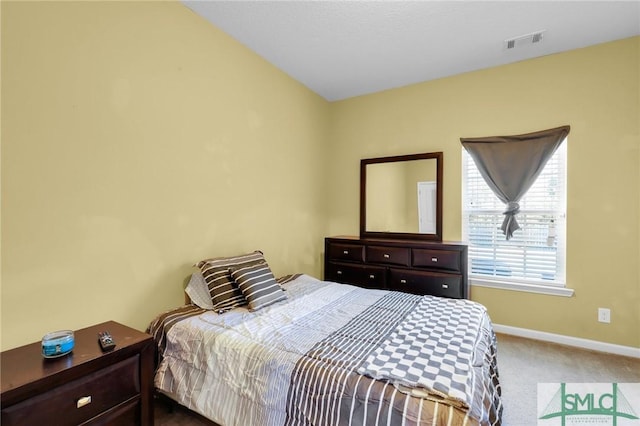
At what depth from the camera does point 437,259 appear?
296 cm

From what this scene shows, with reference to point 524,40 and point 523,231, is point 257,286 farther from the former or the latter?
point 524,40

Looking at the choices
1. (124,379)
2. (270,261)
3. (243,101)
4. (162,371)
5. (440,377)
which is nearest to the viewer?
(440,377)

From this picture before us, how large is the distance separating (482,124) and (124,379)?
11.9 feet

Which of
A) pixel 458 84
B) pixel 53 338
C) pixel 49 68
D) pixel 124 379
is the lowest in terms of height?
pixel 124 379

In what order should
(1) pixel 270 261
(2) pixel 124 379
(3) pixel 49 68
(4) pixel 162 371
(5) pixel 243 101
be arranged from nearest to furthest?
→ (2) pixel 124 379 < (3) pixel 49 68 < (4) pixel 162 371 < (5) pixel 243 101 < (1) pixel 270 261

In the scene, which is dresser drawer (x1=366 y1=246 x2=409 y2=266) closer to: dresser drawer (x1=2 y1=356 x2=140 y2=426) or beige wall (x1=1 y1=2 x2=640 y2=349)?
beige wall (x1=1 y1=2 x2=640 y2=349)

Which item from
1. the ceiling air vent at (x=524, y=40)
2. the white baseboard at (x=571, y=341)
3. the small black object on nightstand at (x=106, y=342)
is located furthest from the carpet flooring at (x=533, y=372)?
the ceiling air vent at (x=524, y=40)

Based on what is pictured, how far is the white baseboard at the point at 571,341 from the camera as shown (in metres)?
2.55

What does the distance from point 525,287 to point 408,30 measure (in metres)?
2.69

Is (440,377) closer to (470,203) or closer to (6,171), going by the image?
(6,171)

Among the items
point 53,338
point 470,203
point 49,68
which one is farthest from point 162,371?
point 470,203

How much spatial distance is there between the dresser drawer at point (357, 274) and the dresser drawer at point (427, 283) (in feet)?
0.40

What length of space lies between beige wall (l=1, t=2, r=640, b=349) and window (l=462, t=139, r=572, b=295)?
0.10 m

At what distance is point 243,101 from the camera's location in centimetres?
272
